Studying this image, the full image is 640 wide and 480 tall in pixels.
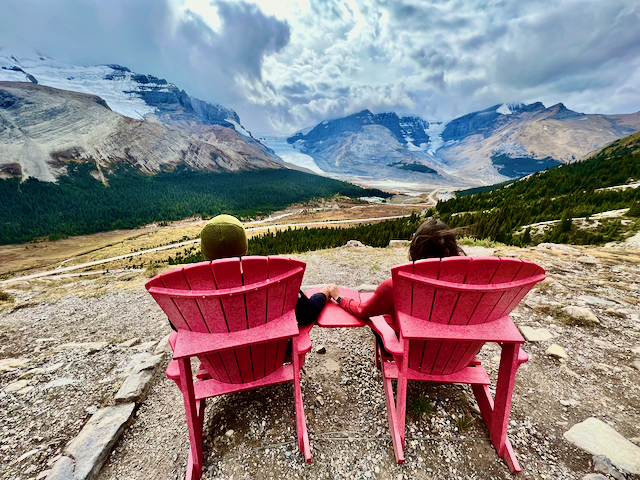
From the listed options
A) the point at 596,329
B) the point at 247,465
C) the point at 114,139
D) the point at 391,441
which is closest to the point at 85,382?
the point at 247,465

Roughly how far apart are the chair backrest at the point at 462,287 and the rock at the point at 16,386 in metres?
4.65

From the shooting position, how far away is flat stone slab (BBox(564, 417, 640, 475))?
6.55 feet

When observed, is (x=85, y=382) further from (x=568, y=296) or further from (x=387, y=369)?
(x=568, y=296)

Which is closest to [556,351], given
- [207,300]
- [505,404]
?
[505,404]

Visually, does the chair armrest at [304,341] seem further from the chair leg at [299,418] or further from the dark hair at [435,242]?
the dark hair at [435,242]

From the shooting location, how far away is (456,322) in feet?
6.31

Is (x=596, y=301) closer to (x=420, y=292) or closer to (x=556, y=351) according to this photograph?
(x=556, y=351)

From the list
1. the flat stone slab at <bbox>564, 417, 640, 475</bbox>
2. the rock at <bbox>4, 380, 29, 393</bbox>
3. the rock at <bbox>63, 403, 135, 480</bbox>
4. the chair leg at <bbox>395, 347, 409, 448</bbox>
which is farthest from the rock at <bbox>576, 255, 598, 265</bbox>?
the rock at <bbox>4, 380, 29, 393</bbox>

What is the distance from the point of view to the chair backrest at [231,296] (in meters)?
1.74

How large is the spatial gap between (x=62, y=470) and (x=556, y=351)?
209 inches

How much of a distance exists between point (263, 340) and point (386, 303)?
1.21 m

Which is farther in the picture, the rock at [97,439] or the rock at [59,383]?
the rock at [59,383]

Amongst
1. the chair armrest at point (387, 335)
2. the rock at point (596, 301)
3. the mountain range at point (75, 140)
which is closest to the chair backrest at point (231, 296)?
the chair armrest at point (387, 335)

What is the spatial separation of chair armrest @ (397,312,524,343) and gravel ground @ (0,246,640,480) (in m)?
1.08
